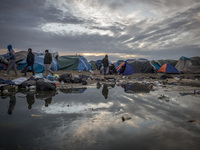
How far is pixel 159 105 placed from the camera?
4.89 m

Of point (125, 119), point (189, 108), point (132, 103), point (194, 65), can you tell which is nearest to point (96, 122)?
point (125, 119)

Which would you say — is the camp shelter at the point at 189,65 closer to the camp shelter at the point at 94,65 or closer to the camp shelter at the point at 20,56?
the camp shelter at the point at 94,65

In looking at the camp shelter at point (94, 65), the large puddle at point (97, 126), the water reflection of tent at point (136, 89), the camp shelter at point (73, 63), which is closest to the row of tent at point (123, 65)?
the camp shelter at point (73, 63)

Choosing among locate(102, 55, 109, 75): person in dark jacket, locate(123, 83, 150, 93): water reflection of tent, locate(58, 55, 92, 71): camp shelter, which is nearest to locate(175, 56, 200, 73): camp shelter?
locate(102, 55, 109, 75): person in dark jacket

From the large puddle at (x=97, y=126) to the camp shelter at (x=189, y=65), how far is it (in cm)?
1658

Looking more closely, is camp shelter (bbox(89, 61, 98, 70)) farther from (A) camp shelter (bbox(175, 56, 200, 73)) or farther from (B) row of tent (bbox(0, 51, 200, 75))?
(A) camp shelter (bbox(175, 56, 200, 73))

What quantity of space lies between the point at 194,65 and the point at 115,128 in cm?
1996

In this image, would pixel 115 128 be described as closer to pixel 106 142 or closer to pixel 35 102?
pixel 106 142

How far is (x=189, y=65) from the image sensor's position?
19.1 meters

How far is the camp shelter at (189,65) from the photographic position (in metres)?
18.9

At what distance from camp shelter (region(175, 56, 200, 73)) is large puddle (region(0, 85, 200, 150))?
54.4ft

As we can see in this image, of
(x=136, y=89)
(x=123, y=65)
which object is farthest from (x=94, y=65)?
(x=136, y=89)

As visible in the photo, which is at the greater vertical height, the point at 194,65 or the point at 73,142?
the point at 194,65

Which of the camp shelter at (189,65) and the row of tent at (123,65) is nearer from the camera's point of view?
the row of tent at (123,65)
